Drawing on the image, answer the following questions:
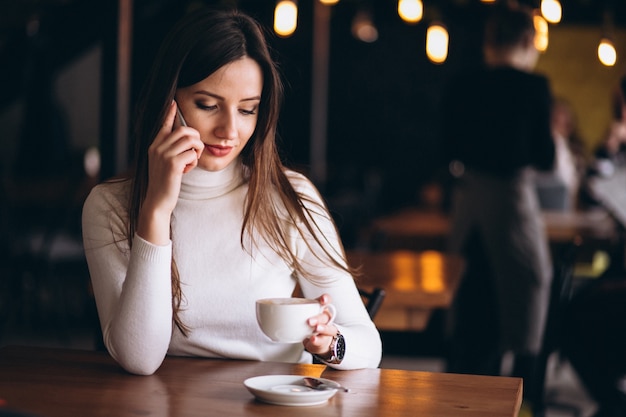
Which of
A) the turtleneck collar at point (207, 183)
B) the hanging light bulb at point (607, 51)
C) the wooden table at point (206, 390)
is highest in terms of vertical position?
the hanging light bulb at point (607, 51)

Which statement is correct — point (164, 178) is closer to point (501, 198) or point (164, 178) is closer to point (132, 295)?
point (132, 295)

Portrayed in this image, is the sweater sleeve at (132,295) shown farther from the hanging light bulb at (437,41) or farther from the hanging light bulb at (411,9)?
the hanging light bulb at (437,41)

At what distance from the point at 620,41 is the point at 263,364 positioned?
959cm

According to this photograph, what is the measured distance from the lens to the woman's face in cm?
182

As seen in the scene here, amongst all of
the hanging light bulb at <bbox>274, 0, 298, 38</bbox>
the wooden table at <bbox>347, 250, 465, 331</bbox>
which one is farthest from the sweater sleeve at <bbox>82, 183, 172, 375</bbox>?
the hanging light bulb at <bbox>274, 0, 298, 38</bbox>

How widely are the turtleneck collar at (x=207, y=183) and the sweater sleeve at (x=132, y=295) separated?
0.60ft

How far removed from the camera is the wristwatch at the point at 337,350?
1610 mm

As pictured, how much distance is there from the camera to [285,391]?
1400 millimetres

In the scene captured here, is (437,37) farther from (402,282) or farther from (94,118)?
(94,118)

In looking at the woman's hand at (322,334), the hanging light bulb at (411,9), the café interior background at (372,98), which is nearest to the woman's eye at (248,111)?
the woman's hand at (322,334)

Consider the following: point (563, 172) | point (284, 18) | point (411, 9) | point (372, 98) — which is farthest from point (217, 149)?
point (372, 98)

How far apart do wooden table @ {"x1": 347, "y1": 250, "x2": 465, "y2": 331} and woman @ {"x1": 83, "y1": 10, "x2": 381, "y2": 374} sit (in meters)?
0.75

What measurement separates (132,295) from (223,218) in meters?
0.33

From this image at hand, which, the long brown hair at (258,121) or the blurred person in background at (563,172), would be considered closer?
the long brown hair at (258,121)
